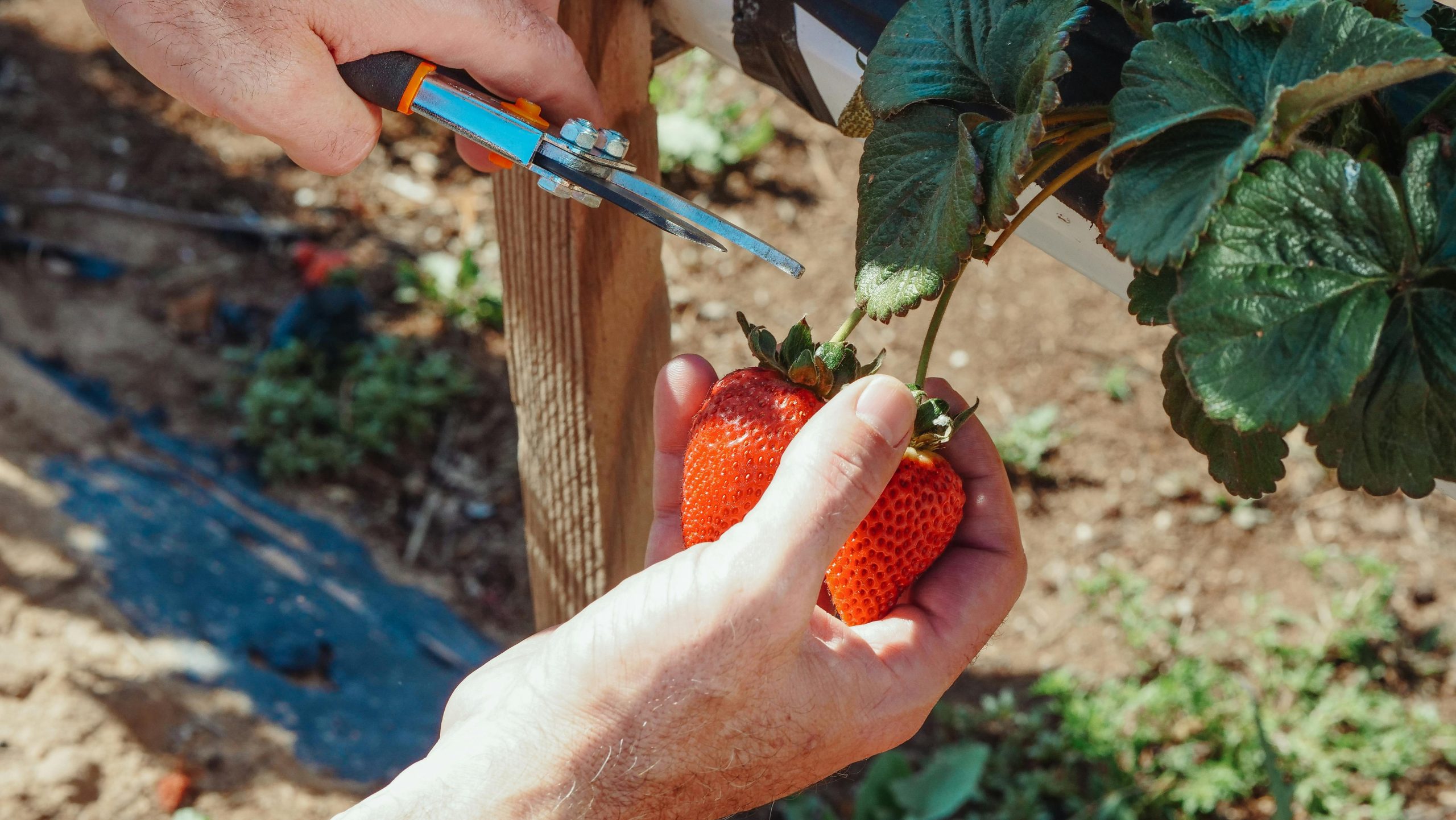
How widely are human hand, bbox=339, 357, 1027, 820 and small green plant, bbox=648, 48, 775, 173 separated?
7.98 feet

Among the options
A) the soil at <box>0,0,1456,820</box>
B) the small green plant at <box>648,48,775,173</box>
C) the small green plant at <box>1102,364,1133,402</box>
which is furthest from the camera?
the small green plant at <box>648,48,775,173</box>

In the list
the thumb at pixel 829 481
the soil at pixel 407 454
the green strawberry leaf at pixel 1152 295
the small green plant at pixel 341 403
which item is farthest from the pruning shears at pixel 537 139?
the small green plant at pixel 341 403

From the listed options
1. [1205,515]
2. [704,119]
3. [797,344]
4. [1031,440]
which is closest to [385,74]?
[797,344]

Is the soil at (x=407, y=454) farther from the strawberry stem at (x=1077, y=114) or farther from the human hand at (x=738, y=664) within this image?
the strawberry stem at (x=1077, y=114)

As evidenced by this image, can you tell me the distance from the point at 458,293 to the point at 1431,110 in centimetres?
285

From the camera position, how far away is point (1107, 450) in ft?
9.62

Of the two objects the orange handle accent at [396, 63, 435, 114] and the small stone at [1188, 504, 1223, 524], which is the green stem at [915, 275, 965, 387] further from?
the small stone at [1188, 504, 1223, 524]

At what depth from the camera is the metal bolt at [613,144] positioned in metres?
1.08

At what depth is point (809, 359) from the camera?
3.30 ft

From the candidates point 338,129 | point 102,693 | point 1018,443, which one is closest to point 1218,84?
point 338,129

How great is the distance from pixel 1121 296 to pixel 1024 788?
154cm

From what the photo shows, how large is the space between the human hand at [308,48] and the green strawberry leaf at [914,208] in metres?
0.41

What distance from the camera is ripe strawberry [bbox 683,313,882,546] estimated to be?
39.7 inches

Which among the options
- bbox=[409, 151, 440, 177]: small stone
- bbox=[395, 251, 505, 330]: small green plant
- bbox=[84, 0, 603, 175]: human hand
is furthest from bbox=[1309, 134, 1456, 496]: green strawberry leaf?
bbox=[409, 151, 440, 177]: small stone
